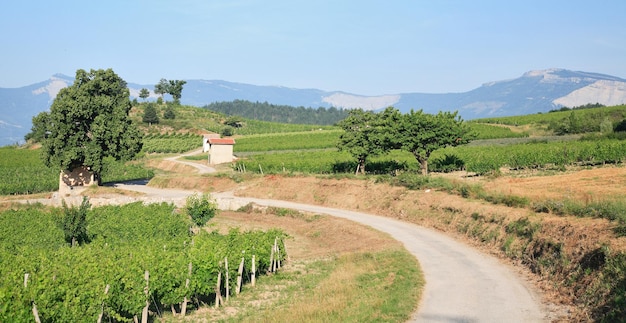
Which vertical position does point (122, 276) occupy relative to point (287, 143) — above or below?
above

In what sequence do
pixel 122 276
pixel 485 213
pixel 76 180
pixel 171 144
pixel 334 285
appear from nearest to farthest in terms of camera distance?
pixel 122 276 < pixel 334 285 < pixel 485 213 < pixel 76 180 < pixel 171 144

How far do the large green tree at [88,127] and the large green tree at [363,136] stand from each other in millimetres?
24000

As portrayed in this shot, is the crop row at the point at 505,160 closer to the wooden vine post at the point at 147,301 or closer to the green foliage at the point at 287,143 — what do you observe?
the green foliage at the point at 287,143

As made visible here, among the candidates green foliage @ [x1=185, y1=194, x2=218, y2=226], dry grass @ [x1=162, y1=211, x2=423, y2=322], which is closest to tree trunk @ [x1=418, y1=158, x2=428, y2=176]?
dry grass @ [x1=162, y1=211, x2=423, y2=322]

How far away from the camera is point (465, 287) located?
20.9 meters

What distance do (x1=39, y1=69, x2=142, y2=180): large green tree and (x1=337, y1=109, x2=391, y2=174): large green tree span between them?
24000 mm

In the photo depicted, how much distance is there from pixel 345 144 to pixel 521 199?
31.6 m

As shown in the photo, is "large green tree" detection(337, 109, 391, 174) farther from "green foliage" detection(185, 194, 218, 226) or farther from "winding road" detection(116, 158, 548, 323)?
"green foliage" detection(185, 194, 218, 226)

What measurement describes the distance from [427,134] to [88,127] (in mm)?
37202

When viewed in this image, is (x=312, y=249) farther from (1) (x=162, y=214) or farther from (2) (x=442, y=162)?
(2) (x=442, y=162)

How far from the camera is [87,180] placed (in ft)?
207

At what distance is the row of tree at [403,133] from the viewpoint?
54.6 metres

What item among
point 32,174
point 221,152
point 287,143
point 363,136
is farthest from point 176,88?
point 363,136

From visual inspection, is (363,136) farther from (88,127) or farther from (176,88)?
(176,88)
